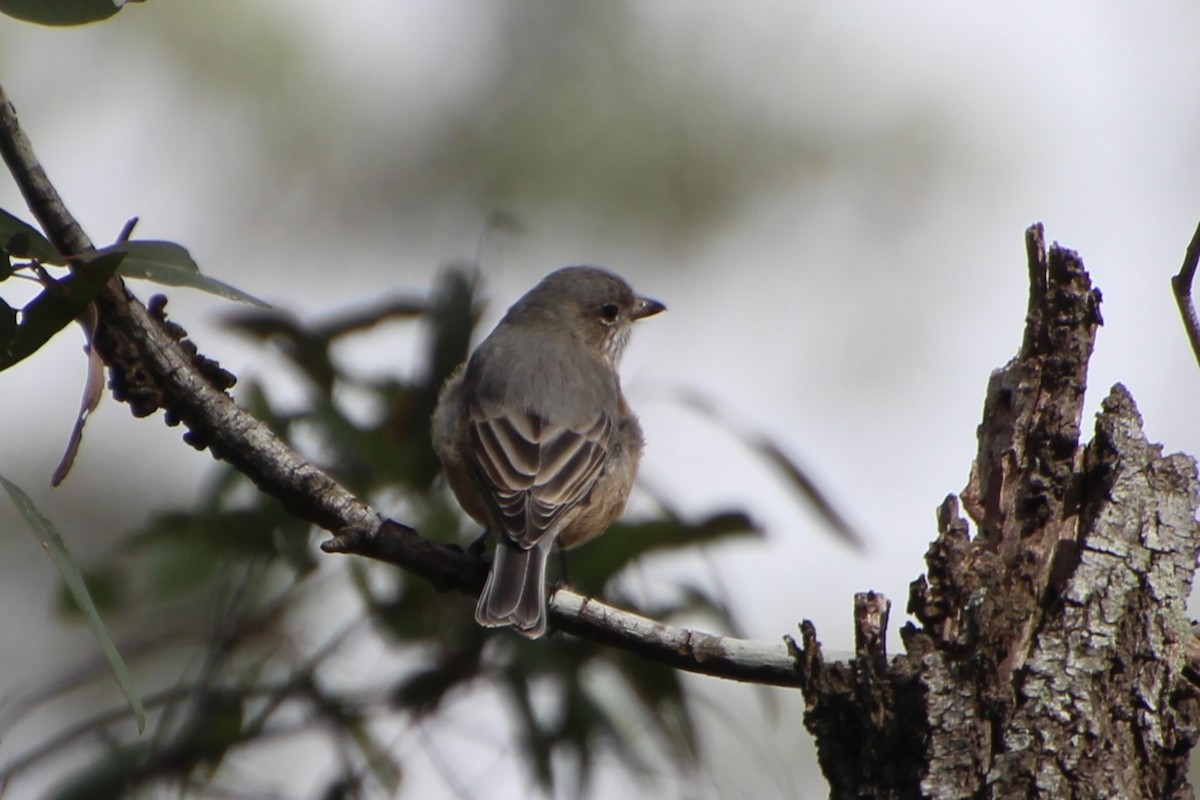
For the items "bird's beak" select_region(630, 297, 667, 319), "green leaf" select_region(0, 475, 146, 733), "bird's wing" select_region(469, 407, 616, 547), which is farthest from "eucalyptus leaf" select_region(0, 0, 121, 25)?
"bird's beak" select_region(630, 297, 667, 319)

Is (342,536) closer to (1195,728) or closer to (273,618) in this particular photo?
→ (273,618)

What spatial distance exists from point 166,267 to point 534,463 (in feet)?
8.39

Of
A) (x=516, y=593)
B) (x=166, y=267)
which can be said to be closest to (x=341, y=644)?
(x=516, y=593)

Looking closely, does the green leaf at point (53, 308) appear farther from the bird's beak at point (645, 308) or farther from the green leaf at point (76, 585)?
the bird's beak at point (645, 308)

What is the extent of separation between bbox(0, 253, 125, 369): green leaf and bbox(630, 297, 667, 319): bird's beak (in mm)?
4783

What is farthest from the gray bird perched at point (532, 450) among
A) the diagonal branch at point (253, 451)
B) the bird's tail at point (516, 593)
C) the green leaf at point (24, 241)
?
the green leaf at point (24, 241)

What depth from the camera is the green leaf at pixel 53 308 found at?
96.1 inches

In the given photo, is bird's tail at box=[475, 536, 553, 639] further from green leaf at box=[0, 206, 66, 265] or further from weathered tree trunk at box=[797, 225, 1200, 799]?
green leaf at box=[0, 206, 66, 265]

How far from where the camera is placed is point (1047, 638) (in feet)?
8.18

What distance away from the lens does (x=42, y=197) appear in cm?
301

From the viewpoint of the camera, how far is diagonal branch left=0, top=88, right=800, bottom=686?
3.02 meters

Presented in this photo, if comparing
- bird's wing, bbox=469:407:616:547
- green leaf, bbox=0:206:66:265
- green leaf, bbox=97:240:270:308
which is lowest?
green leaf, bbox=0:206:66:265

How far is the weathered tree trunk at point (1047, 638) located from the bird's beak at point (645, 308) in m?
4.38

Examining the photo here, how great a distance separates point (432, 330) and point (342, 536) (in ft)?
6.02
